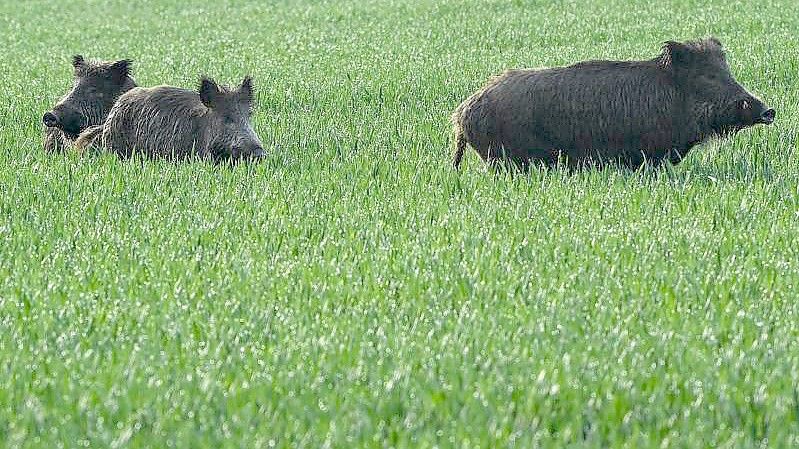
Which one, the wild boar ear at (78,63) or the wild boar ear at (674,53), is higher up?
the wild boar ear at (674,53)

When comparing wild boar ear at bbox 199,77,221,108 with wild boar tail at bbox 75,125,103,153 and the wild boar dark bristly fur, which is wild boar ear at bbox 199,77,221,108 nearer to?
wild boar tail at bbox 75,125,103,153

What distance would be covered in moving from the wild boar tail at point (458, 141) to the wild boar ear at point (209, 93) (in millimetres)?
1799

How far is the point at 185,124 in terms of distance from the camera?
9.48m

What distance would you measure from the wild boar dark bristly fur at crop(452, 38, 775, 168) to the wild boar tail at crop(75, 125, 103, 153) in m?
2.93

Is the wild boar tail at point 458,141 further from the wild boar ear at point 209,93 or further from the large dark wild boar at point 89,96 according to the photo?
the large dark wild boar at point 89,96

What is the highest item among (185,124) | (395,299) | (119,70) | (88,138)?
(395,299)

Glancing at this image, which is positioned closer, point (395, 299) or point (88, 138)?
point (395, 299)

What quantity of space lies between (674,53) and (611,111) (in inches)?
23.4

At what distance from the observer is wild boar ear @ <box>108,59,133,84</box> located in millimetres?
10438

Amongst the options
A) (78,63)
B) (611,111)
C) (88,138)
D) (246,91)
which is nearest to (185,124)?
(246,91)

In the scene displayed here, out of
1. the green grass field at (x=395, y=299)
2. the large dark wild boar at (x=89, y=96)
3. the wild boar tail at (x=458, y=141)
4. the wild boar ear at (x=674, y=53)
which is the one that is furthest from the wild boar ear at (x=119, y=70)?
the wild boar ear at (x=674, y=53)

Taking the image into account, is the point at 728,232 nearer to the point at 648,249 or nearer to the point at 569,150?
the point at 648,249

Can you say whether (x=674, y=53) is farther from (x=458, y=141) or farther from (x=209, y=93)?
(x=209, y=93)

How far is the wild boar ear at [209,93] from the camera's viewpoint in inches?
368
